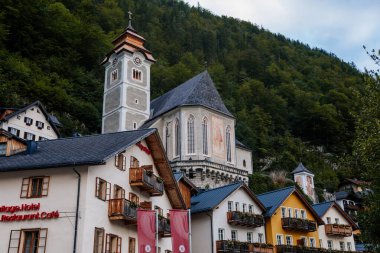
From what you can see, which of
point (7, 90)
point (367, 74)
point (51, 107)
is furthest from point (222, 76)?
point (367, 74)

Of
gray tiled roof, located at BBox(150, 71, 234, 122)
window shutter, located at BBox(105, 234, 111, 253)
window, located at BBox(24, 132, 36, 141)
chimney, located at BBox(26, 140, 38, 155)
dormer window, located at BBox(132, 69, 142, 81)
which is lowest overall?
window shutter, located at BBox(105, 234, 111, 253)

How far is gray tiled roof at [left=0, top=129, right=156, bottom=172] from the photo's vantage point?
22839mm

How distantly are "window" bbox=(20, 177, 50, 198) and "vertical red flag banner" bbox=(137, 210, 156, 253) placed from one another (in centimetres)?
477

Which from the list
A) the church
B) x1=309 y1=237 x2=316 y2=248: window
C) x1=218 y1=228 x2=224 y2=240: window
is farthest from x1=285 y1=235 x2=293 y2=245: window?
the church

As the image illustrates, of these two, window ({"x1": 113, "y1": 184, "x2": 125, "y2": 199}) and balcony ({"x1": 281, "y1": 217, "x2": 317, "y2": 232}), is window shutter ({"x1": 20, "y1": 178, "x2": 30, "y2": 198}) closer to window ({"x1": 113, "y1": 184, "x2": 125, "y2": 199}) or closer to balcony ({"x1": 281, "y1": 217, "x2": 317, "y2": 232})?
window ({"x1": 113, "y1": 184, "x2": 125, "y2": 199})

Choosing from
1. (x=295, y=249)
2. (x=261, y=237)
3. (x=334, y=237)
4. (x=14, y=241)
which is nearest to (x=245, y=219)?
(x=261, y=237)

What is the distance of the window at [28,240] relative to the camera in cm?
2209

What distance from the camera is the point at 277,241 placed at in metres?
38.3

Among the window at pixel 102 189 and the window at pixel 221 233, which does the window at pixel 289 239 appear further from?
the window at pixel 102 189

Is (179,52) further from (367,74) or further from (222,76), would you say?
(367,74)

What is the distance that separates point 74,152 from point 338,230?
2731 centimetres

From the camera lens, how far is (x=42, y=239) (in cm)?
2220

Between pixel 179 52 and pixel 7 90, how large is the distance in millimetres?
65098

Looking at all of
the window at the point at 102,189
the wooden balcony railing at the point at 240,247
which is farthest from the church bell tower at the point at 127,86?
the window at the point at 102,189
